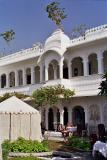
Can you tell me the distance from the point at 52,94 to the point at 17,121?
9.84 metres

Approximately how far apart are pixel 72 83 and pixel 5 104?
38.5 feet

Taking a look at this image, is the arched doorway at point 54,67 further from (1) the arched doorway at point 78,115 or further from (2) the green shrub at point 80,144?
(2) the green shrub at point 80,144

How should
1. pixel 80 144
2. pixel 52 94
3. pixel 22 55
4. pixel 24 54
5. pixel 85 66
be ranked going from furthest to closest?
pixel 22 55
pixel 24 54
pixel 85 66
pixel 52 94
pixel 80 144

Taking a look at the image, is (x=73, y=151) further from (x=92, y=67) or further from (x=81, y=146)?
(x=92, y=67)

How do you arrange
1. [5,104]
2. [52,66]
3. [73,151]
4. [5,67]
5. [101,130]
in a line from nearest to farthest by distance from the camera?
1. [73,151]
2. [5,104]
3. [101,130]
4. [52,66]
5. [5,67]

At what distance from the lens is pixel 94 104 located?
29.5 metres

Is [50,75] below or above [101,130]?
above

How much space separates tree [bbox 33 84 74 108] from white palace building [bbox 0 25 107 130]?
2.57 feet

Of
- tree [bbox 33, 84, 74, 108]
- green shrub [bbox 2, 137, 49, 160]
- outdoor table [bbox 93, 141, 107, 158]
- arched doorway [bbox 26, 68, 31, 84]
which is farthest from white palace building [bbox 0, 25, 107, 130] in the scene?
outdoor table [bbox 93, 141, 107, 158]

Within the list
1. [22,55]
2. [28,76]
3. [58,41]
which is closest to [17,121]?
[58,41]

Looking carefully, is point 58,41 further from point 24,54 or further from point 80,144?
point 80,144

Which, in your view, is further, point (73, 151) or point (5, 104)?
point (5, 104)

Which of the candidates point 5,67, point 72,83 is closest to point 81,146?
point 72,83

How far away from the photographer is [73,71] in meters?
33.7
